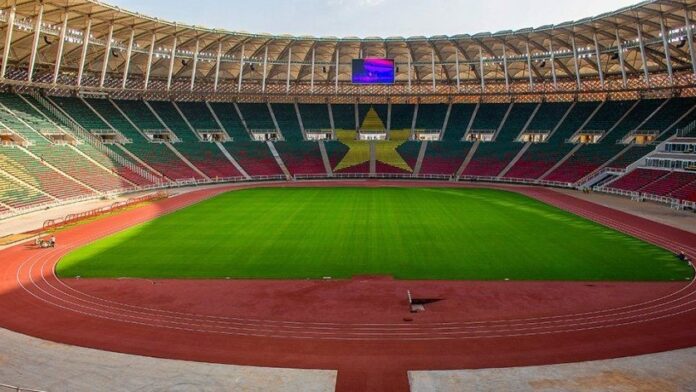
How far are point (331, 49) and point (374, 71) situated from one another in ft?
27.4

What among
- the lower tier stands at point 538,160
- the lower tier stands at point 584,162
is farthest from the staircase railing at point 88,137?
the lower tier stands at point 584,162

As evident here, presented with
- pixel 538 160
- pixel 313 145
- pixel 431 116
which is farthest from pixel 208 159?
pixel 538 160

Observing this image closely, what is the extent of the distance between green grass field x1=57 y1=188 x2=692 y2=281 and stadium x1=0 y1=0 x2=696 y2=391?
0.81 feet

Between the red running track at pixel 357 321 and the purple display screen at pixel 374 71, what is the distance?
2217 inches

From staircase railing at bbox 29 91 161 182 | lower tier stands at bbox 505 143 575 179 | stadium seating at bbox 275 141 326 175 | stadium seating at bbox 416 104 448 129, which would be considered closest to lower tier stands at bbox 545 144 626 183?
lower tier stands at bbox 505 143 575 179

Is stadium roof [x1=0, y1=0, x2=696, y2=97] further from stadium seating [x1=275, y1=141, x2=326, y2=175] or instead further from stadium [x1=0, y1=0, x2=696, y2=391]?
stadium seating [x1=275, y1=141, x2=326, y2=175]

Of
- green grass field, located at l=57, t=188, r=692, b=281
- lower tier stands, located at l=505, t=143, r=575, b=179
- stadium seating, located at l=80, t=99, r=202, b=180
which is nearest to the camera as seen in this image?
green grass field, located at l=57, t=188, r=692, b=281

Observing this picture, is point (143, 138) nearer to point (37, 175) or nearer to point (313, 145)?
point (37, 175)

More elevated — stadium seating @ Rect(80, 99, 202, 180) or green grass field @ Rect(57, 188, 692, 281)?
stadium seating @ Rect(80, 99, 202, 180)

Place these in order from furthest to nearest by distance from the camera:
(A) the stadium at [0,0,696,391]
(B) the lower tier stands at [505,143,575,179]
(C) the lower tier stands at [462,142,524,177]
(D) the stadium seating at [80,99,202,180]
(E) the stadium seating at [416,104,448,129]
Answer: (E) the stadium seating at [416,104,448,129]
(C) the lower tier stands at [462,142,524,177]
(B) the lower tier stands at [505,143,575,179]
(D) the stadium seating at [80,99,202,180]
(A) the stadium at [0,0,696,391]

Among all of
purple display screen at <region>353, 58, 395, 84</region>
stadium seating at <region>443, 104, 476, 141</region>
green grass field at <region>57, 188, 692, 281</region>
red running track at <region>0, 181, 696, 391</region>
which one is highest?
purple display screen at <region>353, 58, 395, 84</region>

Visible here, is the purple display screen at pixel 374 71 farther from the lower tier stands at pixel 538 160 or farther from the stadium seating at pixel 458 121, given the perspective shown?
the lower tier stands at pixel 538 160

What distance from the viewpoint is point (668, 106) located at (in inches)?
2474

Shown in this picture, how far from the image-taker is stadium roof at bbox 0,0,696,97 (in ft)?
176
